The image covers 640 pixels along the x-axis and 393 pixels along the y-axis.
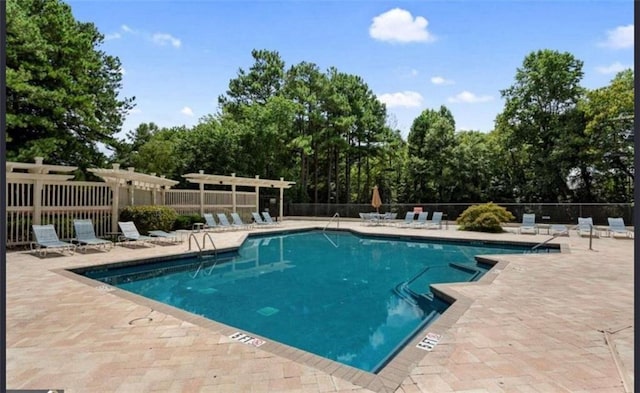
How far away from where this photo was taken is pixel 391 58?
173 inches

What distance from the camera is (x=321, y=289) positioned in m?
7.14

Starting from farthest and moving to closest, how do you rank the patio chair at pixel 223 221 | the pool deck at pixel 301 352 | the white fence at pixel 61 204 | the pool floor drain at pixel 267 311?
the patio chair at pixel 223 221 < the white fence at pixel 61 204 < the pool floor drain at pixel 267 311 < the pool deck at pixel 301 352

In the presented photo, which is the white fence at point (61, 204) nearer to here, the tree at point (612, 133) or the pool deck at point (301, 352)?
the pool deck at point (301, 352)

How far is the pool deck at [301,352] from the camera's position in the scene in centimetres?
280

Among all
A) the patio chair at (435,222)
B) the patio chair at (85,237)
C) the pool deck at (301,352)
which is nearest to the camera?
the pool deck at (301,352)

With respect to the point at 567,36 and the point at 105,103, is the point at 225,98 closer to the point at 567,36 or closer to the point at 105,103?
the point at 105,103

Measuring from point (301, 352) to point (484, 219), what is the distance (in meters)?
13.8

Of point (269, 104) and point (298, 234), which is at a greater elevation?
point (269, 104)

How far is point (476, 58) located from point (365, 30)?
3.58 ft

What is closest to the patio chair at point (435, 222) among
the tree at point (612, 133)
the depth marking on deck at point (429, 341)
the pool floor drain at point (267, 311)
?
the tree at point (612, 133)

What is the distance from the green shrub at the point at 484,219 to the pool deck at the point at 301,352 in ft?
31.9

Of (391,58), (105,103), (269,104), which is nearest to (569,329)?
(391,58)

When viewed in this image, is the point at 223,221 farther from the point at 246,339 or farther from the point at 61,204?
the point at 246,339

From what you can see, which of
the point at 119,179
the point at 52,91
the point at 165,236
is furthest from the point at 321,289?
the point at 52,91
